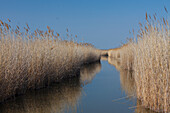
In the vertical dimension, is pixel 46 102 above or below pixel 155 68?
below

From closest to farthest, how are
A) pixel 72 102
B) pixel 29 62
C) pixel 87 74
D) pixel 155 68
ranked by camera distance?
1. pixel 155 68
2. pixel 72 102
3. pixel 29 62
4. pixel 87 74

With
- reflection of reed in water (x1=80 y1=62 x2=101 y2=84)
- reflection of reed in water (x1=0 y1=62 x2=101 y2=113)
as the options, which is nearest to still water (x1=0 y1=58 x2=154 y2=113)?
reflection of reed in water (x1=0 y1=62 x2=101 y2=113)

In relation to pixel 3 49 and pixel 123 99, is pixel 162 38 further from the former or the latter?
pixel 3 49

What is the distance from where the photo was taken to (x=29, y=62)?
485 centimetres

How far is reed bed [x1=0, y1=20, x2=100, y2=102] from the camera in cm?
393

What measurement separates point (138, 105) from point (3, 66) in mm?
3070

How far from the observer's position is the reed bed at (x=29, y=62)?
12.9 ft

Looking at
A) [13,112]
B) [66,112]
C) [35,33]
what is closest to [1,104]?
[13,112]

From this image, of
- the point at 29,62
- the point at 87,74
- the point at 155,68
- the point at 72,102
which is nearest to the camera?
the point at 155,68

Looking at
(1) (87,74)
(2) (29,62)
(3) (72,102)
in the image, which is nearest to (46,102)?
(3) (72,102)

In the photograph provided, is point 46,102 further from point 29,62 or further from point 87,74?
point 87,74

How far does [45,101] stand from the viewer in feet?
13.1

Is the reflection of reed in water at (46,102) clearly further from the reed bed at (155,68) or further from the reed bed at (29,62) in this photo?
the reed bed at (155,68)

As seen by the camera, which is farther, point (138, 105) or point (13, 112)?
point (138, 105)
